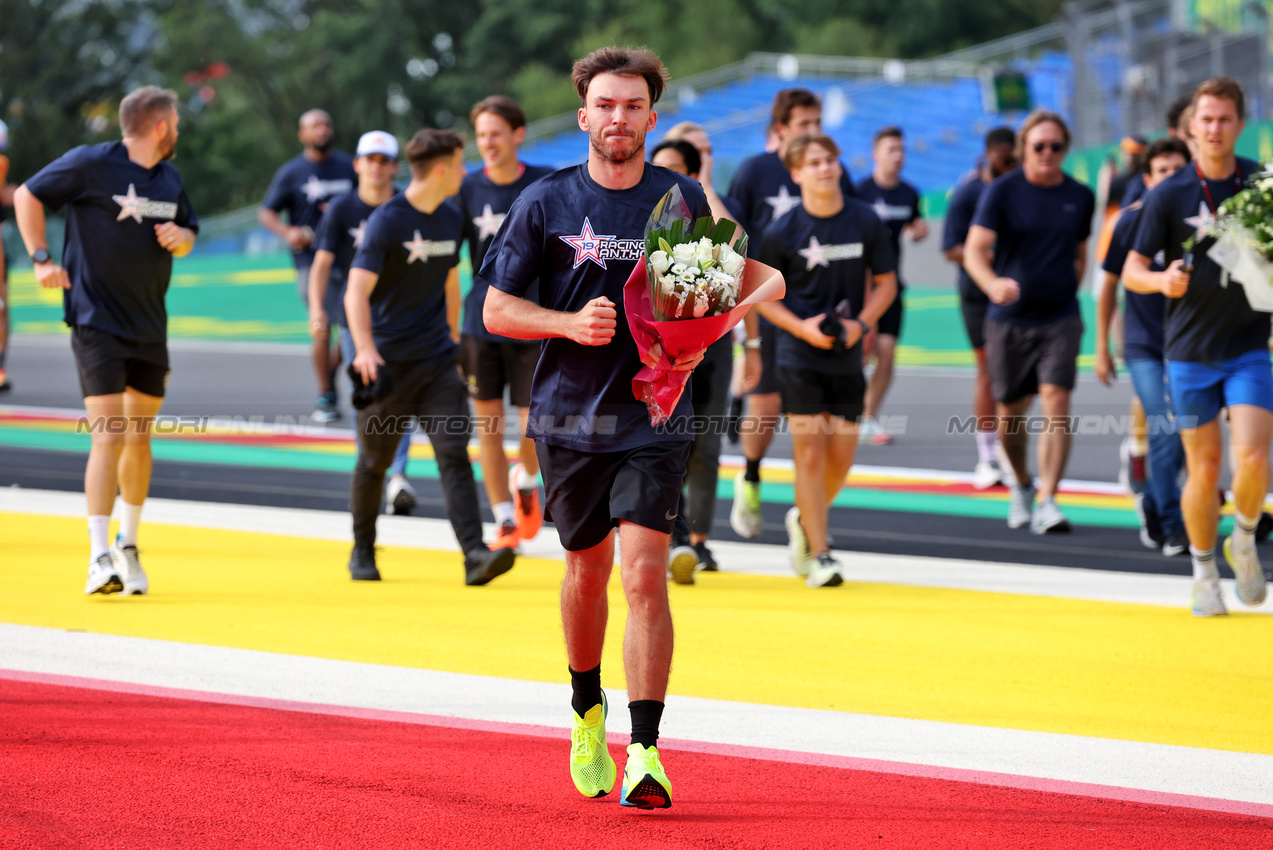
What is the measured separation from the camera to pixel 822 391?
767 centimetres

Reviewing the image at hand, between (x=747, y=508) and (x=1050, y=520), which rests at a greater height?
(x=747, y=508)

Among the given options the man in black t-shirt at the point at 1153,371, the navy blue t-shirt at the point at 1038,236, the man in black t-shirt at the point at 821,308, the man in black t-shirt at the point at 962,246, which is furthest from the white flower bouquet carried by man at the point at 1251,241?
the man in black t-shirt at the point at 962,246

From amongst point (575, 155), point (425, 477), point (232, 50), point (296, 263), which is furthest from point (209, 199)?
point (425, 477)

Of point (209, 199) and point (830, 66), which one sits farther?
point (209, 199)

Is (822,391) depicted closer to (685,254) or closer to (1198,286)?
(1198,286)

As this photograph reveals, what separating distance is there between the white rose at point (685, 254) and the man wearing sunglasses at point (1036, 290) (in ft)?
17.5

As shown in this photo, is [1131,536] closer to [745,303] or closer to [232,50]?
[745,303]

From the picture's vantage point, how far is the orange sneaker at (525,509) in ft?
27.0

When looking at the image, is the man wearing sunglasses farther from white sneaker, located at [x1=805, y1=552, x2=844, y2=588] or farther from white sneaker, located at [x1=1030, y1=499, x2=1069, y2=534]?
white sneaker, located at [x1=805, y1=552, x2=844, y2=588]

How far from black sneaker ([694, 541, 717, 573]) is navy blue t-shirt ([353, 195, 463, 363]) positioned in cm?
169

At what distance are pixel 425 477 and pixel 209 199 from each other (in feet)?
164

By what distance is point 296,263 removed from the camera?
14.4 meters

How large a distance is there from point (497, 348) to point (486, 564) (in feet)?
4.41

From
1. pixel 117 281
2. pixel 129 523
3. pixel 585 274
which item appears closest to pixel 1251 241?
pixel 585 274
